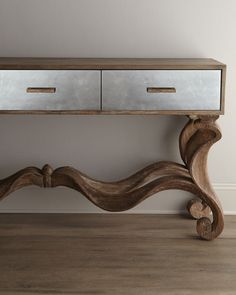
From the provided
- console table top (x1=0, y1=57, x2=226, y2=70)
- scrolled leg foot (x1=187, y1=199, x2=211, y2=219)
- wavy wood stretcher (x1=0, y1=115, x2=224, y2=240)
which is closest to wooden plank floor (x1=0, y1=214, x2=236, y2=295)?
scrolled leg foot (x1=187, y1=199, x2=211, y2=219)

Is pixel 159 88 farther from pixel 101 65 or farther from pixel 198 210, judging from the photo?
pixel 198 210

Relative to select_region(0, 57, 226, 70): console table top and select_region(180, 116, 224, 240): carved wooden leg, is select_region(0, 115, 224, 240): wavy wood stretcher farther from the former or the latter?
select_region(0, 57, 226, 70): console table top

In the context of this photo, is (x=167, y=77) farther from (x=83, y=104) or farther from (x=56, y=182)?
(x=56, y=182)

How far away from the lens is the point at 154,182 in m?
2.83

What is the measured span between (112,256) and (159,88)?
717 mm

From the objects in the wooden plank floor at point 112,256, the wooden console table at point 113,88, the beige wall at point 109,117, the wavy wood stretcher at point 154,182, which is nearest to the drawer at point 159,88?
the wooden console table at point 113,88

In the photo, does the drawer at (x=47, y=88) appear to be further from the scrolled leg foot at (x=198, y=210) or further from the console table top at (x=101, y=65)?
the scrolled leg foot at (x=198, y=210)

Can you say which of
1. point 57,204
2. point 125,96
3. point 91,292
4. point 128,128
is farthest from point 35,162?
point 91,292

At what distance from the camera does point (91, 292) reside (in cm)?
230

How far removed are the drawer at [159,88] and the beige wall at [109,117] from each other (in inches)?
16.1

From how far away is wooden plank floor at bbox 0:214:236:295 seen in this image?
2352mm

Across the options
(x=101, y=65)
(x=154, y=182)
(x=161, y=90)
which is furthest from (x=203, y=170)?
(x=101, y=65)

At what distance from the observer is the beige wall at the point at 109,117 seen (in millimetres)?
2994

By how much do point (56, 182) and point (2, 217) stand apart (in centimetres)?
47
